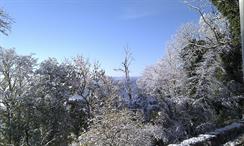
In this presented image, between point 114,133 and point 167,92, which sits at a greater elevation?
point 167,92

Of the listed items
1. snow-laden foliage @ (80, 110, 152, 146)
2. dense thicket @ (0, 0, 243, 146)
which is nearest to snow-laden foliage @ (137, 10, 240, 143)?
dense thicket @ (0, 0, 243, 146)

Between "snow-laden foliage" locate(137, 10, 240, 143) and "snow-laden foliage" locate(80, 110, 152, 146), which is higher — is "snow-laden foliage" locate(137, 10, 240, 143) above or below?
above

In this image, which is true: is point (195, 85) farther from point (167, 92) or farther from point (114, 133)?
point (114, 133)

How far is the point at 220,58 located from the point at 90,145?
50.3 feet

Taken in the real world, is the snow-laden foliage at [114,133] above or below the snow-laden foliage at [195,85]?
below

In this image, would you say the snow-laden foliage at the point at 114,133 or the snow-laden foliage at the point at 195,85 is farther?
the snow-laden foliage at the point at 195,85

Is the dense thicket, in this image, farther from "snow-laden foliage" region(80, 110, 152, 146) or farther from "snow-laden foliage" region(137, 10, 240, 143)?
"snow-laden foliage" region(80, 110, 152, 146)

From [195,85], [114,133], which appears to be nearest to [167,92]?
[195,85]

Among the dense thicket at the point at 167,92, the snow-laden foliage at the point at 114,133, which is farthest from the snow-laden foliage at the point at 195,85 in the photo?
the snow-laden foliage at the point at 114,133

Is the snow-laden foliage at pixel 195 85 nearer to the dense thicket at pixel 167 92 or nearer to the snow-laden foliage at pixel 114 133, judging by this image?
the dense thicket at pixel 167 92

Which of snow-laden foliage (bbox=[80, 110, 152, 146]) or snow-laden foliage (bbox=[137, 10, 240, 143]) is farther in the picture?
snow-laden foliage (bbox=[137, 10, 240, 143])

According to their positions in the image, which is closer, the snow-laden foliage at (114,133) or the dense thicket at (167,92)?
the snow-laden foliage at (114,133)

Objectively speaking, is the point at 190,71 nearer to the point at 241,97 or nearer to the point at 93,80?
the point at 241,97

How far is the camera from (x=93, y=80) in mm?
40031
